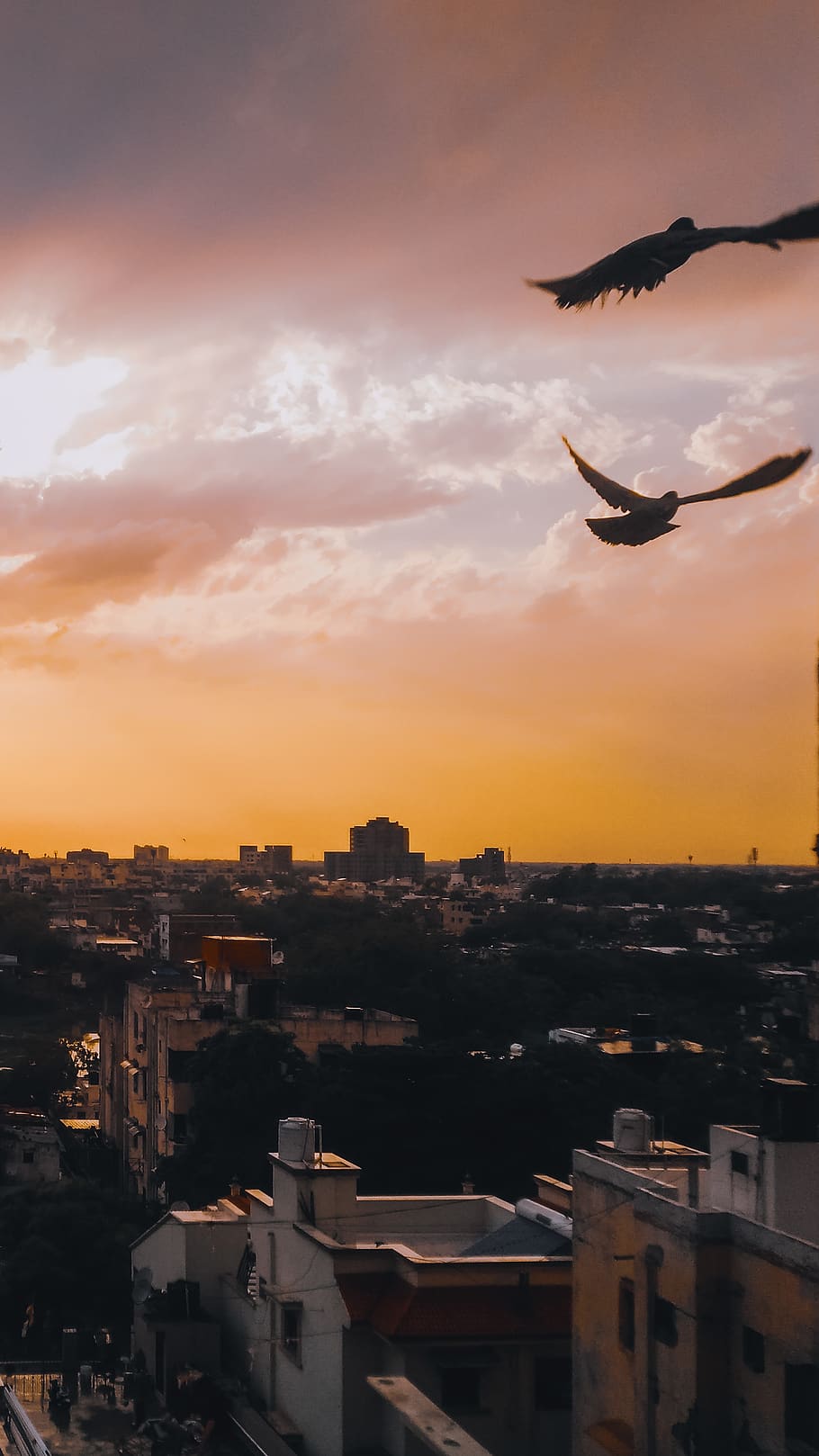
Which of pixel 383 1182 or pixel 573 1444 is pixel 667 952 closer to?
pixel 383 1182

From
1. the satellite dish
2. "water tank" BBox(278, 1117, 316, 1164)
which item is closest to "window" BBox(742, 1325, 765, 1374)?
"water tank" BBox(278, 1117, 316, 1164)

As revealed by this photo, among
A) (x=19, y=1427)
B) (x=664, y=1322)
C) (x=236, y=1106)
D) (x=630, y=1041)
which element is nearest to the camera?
(x=664, y=1322)

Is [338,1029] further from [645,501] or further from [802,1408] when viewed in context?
[645,501]

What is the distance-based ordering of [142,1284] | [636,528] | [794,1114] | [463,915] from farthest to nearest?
[463,915] < [142,1284] < [794,1114] < [636,528]

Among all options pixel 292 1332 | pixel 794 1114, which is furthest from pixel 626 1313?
pixel 292 1332

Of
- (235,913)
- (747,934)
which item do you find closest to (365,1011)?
(747,934)

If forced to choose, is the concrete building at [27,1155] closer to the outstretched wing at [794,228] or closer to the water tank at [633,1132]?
the water tank at [633,1132]

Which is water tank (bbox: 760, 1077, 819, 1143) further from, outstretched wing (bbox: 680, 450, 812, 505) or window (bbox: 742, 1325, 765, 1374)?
outstretched wing (bbox: 680, 450, 812, 505)

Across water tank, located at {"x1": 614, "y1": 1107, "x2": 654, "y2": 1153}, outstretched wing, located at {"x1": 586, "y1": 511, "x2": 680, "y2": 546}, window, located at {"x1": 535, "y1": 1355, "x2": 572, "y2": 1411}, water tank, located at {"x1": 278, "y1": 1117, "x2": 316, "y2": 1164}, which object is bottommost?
window, located at {"x1": 535, "y1": 1355, "x2": 572, "y2": 1411}
